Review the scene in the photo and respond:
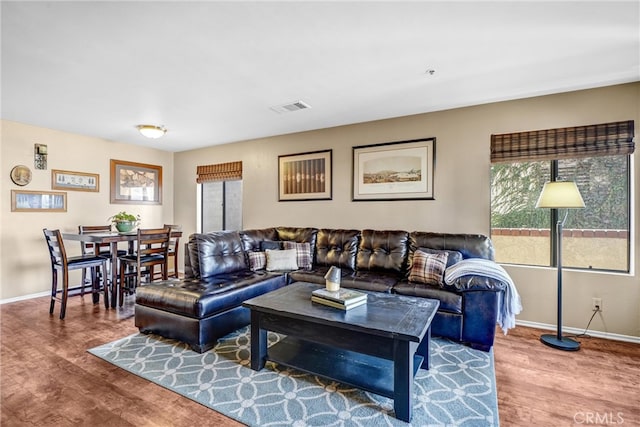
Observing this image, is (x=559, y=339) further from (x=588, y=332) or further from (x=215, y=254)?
(x=215, y=254)

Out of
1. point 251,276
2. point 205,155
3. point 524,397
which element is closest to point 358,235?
point 251,276

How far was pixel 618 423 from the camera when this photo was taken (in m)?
1.72

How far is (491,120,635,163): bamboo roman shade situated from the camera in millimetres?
2834

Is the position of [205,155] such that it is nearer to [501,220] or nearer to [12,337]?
[12,337]

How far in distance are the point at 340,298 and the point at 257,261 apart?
183cm

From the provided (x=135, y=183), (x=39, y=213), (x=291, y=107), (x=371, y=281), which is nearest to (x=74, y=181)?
(x=39, y=213)

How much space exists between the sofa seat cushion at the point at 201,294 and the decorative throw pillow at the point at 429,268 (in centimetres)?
158

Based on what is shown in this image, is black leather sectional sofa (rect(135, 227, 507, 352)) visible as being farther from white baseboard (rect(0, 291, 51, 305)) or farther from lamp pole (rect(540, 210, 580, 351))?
white baseboard (rect(0, 291, 51, 305))

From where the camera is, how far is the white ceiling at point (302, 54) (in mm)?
1868

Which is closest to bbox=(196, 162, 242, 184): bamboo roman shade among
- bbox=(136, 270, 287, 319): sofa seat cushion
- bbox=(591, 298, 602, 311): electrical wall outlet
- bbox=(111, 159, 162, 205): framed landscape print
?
bbox=(111, 159, 162, 205): framed landscape print

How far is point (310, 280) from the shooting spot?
3332mm

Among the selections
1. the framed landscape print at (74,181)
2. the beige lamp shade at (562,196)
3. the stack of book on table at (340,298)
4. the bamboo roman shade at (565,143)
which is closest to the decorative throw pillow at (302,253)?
the stack of book on table at (340,298)

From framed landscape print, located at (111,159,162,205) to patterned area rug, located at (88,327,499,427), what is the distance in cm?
333

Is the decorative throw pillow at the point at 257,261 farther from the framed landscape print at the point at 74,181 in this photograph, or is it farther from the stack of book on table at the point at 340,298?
the framed landscape print at the point at 74,181
